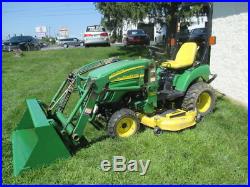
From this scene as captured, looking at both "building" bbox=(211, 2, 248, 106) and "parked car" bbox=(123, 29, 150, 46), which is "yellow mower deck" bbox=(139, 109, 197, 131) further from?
"parked car" bbox=(123, 29, 150, 46)

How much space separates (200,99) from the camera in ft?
19.8

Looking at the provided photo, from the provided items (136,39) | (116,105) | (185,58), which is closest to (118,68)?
(116,105)

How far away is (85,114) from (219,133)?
2.20m

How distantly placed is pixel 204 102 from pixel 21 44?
18816 millimetres

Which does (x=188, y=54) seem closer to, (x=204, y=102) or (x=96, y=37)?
(x=204, y=102)

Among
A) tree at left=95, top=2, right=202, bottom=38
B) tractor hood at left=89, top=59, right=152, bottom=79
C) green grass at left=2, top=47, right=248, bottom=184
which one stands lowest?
green grass at left=2, top=47, right=248, bottom=184

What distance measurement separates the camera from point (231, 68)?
711 cm

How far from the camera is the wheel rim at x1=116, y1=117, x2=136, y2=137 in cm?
489

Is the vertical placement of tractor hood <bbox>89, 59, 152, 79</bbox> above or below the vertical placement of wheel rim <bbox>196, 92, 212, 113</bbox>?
above

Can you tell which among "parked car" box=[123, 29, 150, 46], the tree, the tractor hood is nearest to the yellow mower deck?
the tractor hood

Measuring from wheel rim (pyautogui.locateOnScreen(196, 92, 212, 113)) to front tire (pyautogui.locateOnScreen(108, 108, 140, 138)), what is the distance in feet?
5.23

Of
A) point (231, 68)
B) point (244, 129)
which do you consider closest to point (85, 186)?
point (244, 129)

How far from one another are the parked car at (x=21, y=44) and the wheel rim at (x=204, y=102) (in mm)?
18015

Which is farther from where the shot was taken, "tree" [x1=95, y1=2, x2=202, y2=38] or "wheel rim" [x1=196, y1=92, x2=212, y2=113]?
"tree" [x1=95, y1=2, x2=202, y2=38]
